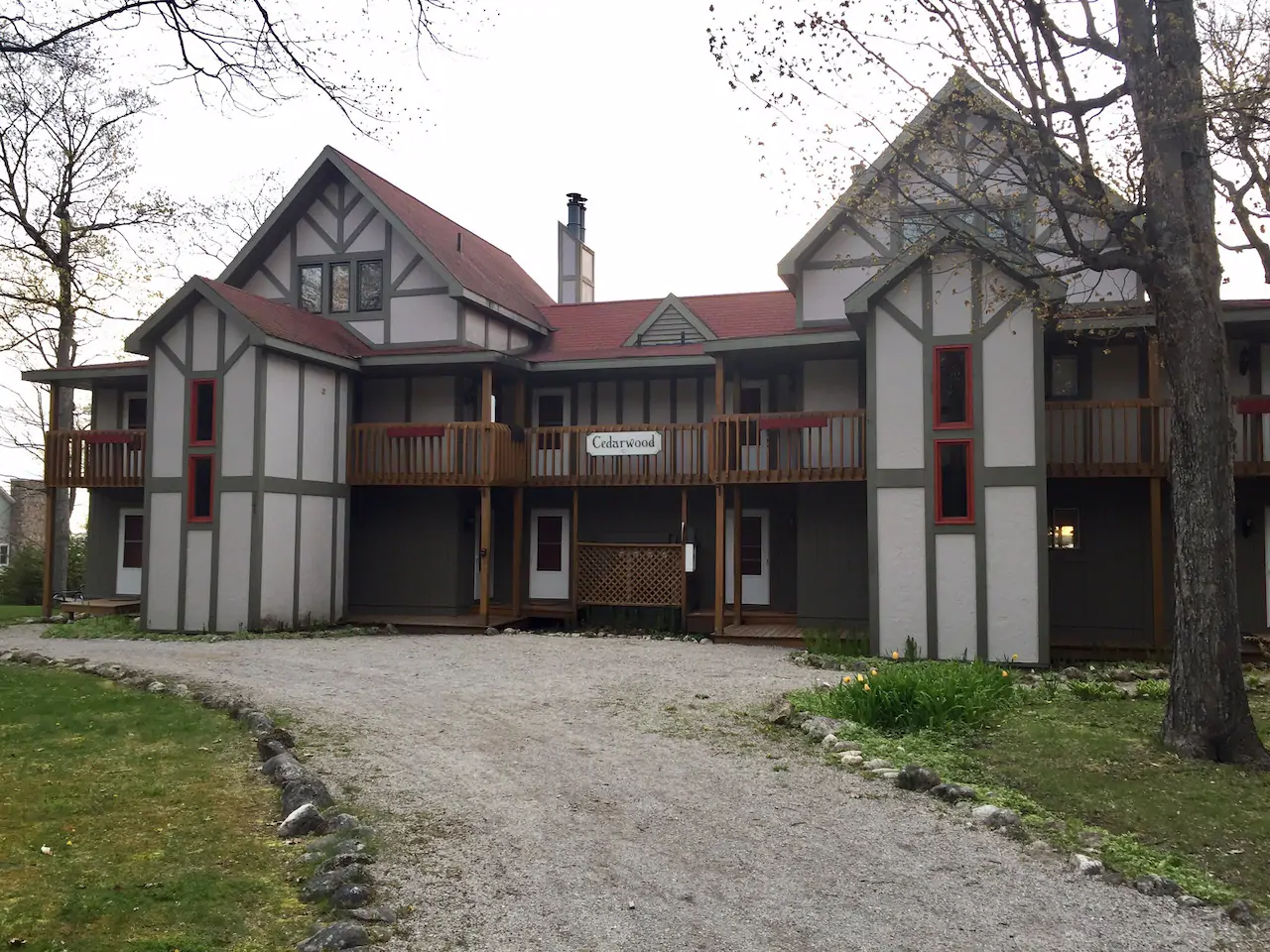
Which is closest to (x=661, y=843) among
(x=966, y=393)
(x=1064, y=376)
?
(x=966, y=393)

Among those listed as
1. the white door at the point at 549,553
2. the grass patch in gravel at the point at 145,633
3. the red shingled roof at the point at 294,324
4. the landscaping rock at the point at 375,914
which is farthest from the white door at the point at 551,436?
the landscaping rock at the point at 375,914

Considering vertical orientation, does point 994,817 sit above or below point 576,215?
below

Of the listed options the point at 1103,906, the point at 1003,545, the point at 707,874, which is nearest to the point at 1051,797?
the point at 1103,906

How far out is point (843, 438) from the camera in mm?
17734

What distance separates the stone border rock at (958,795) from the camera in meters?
Answer: 5.63

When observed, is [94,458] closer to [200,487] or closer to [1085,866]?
[200,487]

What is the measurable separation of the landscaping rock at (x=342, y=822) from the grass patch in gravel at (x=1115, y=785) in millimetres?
4329

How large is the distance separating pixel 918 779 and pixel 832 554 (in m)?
11.0

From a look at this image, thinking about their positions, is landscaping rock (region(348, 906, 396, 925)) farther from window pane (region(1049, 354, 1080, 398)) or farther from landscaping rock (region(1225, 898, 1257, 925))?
window pane (region(1049, 354, 1080, 398))

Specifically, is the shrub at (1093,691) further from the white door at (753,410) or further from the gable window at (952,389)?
the white door at (753,410)

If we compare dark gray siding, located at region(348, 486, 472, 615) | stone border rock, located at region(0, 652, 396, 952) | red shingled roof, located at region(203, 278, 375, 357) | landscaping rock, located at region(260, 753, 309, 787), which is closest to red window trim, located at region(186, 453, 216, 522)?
red shingled roof, located at region(203, 278, 375, 357)

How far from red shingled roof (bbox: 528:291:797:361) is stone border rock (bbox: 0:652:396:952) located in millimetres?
12827

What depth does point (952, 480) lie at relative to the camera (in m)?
16.0

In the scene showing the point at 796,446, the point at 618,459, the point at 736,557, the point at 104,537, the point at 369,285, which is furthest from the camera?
the point at 104,537
